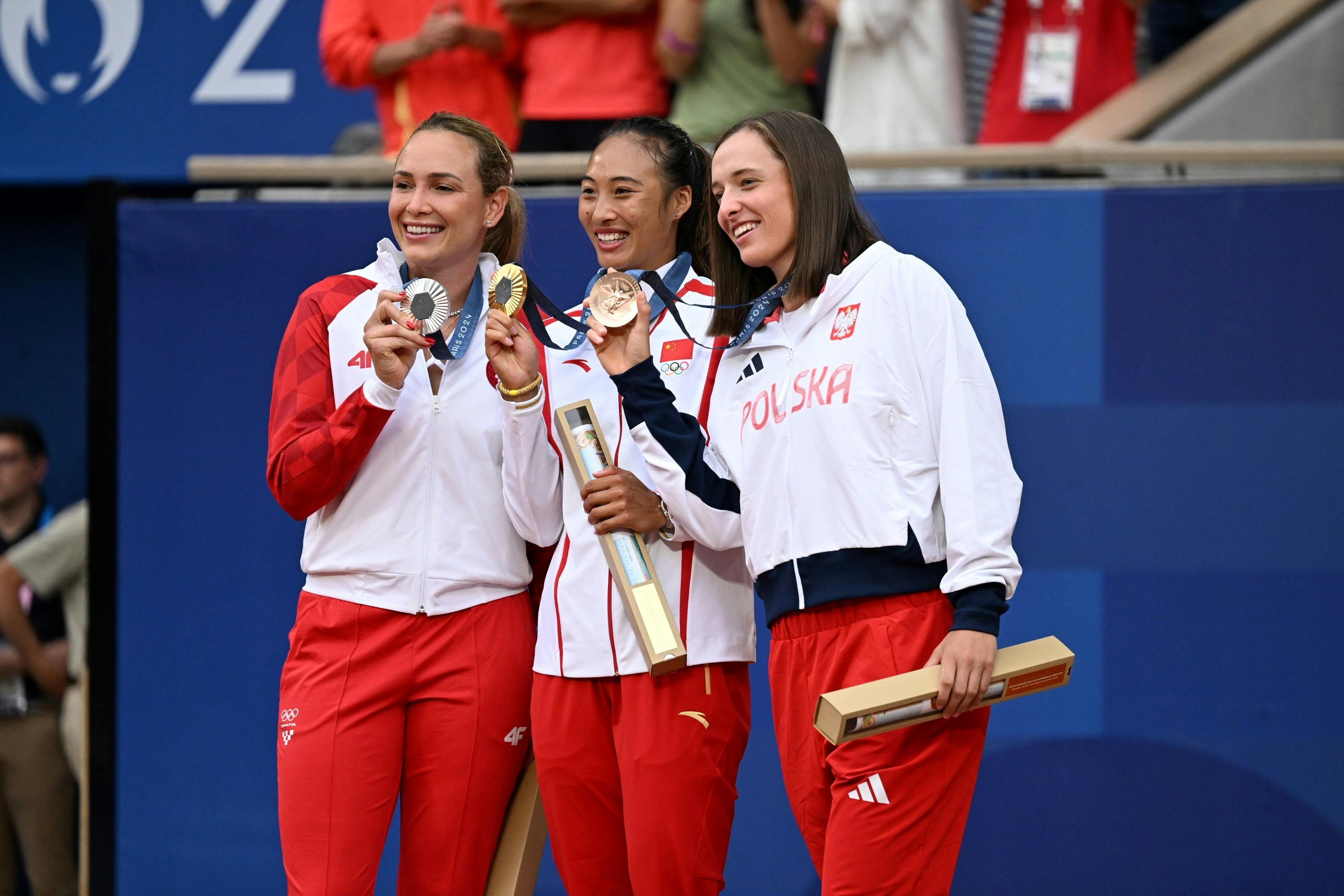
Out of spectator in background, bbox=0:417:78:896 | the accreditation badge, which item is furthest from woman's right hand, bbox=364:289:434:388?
spectator in background, bbox=0:417:78:896

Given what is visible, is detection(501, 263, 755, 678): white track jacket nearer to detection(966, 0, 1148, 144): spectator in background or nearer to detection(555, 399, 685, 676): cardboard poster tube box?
detection(555, 399, 685, 676): cardboard poster tube box

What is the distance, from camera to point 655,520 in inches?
109

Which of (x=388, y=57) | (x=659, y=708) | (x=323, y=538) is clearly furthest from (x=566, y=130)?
(x=659, y=708)

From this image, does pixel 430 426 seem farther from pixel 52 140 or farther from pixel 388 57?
pixel 52 140

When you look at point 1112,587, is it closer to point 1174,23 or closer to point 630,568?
point 1174,23

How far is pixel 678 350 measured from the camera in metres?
2.93

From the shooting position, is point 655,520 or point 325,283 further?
point 325,283

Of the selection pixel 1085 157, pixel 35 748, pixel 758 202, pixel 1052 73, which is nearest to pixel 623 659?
pixel 758 202

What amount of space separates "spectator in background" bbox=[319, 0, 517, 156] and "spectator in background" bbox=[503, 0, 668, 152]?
4.4 inches

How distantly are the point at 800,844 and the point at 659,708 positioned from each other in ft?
6.07

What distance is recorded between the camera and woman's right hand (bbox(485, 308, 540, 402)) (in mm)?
2734

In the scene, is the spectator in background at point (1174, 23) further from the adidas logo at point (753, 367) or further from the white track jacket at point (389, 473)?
the white track jacket at point (389, 473)

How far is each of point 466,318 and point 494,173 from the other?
0.32m

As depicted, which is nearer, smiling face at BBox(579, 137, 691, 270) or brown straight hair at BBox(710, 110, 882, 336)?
brown straight hair at BBox(710, 110, 882, 336)
